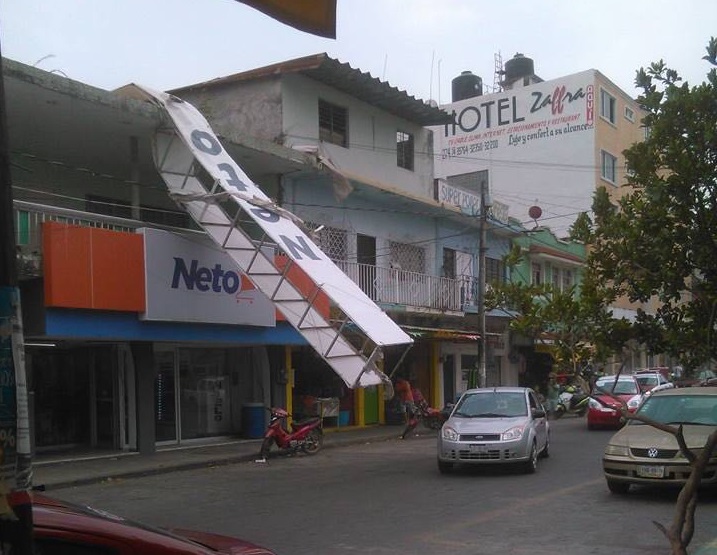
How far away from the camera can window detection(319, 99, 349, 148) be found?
2470cm

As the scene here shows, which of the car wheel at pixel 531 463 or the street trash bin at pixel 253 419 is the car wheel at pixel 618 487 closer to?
the car wheel at pixel 531 463

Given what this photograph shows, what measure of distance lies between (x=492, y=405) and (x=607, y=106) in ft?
106

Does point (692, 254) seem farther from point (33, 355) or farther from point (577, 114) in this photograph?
point (577, 114)

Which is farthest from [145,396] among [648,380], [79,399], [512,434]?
[648,380]

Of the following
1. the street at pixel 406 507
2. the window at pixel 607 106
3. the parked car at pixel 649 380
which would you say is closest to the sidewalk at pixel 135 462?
the street at pixel 406 507

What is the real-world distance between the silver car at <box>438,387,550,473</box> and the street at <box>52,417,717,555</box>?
0.34 metres

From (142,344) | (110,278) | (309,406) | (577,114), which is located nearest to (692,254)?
(110,278)

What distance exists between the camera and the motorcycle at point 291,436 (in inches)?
701

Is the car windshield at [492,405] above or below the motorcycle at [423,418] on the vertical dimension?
above

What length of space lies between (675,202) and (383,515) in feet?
21.2

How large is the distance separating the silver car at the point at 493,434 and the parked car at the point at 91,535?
1088 cm

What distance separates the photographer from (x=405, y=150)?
28.5 m

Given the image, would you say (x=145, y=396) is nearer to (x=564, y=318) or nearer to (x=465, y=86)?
(x=564, y=318)

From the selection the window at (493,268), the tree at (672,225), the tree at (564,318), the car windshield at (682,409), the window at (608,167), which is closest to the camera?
the tree at (672,225)
